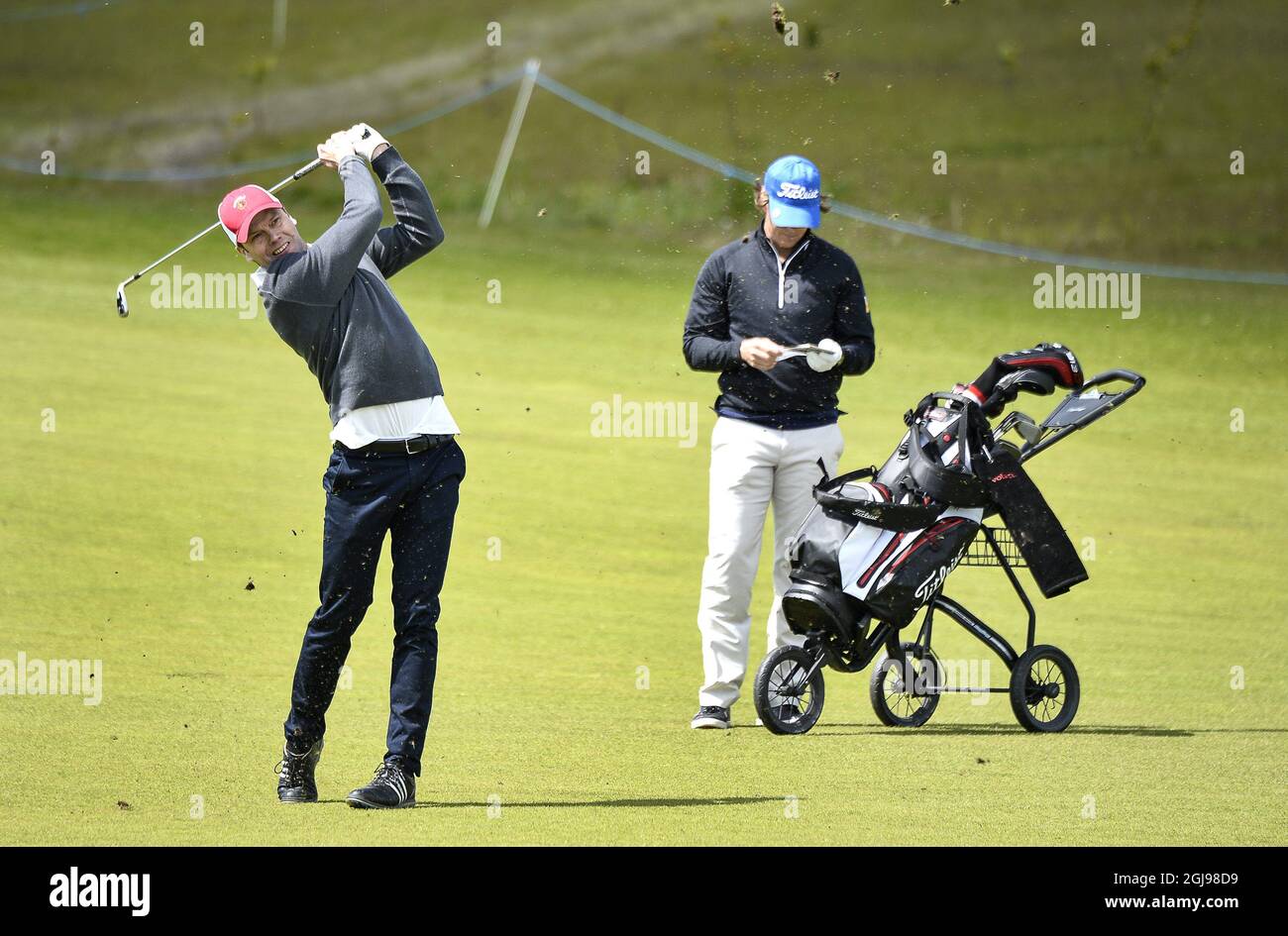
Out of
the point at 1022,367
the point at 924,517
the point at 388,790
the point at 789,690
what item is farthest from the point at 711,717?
the point at 388,790

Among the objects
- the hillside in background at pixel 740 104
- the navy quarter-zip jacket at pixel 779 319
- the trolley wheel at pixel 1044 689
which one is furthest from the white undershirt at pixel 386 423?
the hillside in background at pixel 740 104

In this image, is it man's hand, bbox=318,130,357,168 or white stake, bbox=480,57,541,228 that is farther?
white stake, bbox=480,57,541,228

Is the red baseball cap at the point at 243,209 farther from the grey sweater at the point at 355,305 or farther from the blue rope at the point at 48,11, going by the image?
the blue rope at the point at 48,11

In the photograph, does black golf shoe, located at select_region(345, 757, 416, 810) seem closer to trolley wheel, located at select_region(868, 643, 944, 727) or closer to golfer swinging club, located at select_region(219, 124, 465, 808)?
golfer swinging club, located at select_region(219, 124, 465, 808)

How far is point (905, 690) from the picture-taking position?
803cm

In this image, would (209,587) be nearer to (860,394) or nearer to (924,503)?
(924,503)

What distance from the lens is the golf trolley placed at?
295 inches

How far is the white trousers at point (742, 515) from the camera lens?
792cm

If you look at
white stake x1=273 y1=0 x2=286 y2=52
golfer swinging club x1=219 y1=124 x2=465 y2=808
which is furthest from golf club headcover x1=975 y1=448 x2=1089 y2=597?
white stake x1=273 y1=0 x2=286 y2=52

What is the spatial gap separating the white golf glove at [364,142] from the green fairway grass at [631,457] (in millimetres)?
2040

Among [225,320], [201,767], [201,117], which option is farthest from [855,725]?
[201,117]

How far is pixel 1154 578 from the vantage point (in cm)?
1155

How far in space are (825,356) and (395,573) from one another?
193 centimetres

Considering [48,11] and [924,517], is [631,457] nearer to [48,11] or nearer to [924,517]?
[924,517]
